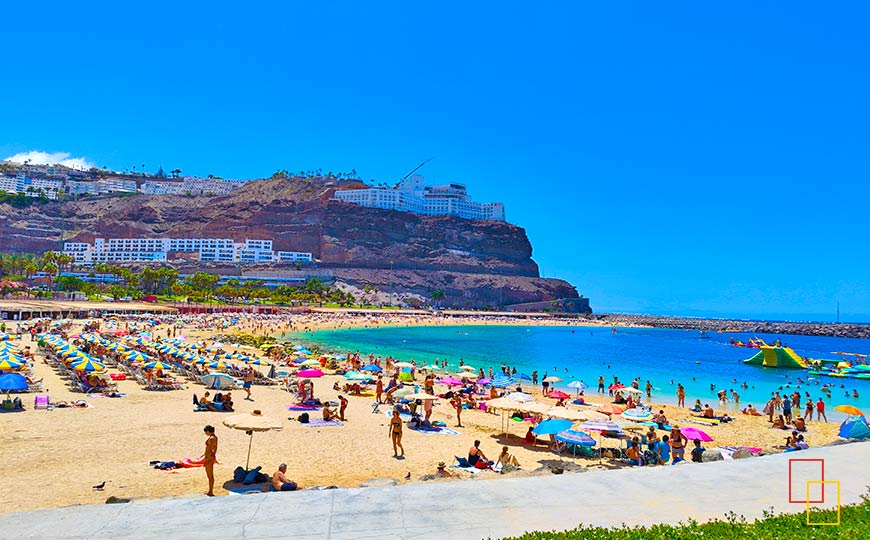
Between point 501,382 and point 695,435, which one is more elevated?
point 695,435

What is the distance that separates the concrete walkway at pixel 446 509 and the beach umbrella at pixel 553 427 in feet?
19.2

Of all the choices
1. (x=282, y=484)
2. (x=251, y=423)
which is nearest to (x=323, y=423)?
(x=251, y=423)

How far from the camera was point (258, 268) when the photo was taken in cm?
12338

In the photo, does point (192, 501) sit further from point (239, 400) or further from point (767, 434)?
point (767, 434)

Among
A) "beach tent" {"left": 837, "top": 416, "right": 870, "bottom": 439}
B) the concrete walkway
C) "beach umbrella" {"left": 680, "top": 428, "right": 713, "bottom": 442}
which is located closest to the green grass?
the concrete walkway

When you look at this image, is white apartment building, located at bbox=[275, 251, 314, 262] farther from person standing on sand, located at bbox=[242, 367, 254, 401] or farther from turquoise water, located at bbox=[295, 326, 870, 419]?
person standing on sand, located at bbox=[242, 367, 254, 401]

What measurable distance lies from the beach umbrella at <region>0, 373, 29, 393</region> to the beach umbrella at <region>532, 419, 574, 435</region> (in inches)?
603

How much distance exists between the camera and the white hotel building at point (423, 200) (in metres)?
158

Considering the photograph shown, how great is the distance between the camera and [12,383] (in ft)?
56.5

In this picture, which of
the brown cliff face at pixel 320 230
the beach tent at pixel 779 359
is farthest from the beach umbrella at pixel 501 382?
the brown cliff face at pixel 320 230

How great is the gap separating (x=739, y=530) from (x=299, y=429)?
493 inches

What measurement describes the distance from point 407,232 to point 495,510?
135 metres

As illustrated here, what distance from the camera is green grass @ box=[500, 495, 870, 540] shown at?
591 cm

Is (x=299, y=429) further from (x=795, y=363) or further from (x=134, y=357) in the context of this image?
(x=795, y=363)
